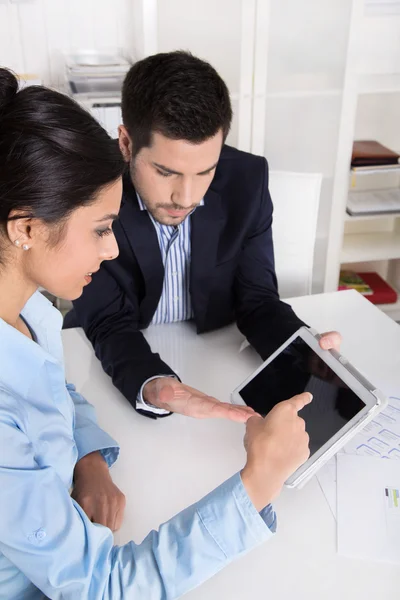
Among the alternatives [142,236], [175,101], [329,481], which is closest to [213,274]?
[142,236]

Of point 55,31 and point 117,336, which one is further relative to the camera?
point 55,31

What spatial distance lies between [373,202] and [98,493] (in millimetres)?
2137

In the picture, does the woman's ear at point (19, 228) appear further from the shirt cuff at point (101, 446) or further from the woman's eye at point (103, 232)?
the shirt cuff at point (101, 446)

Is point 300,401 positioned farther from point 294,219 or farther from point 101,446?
point 294,219

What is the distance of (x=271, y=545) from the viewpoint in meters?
0.94

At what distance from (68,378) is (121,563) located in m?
0.59

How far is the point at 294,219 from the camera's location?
1.86m

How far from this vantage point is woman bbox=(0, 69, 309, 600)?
2.53ft

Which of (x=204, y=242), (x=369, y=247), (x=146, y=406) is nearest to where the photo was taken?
(x=146, y=406)

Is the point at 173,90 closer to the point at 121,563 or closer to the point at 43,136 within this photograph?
the point at 43,136

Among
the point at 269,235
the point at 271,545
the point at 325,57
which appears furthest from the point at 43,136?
the point at 325,57

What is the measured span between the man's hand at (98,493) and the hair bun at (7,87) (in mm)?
618

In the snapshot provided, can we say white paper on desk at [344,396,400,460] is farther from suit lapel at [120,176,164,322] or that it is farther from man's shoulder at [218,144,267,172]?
man's shoulder at [218,144,267,172]

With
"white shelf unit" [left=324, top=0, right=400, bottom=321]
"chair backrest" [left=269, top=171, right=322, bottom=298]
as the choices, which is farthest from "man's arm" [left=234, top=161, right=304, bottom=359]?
"white shelf unit" [left=324, top=0, right=400, bottom=321]
